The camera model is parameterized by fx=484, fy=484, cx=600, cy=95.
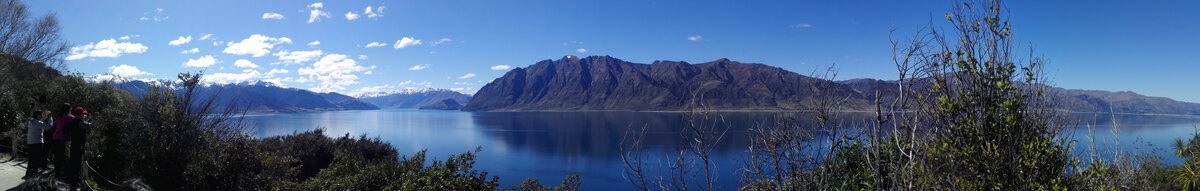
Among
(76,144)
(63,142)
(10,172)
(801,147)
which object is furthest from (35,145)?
(801,147)

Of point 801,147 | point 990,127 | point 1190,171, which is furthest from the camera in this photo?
point 1190,171

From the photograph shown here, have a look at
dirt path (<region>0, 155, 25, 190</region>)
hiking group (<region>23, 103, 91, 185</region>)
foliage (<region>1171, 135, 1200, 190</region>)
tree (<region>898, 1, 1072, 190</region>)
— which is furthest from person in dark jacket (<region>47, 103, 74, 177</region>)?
foliage (<region>1171, 135, 1200, 190</region>)

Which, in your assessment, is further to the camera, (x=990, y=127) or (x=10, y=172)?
(x=10, y=172)

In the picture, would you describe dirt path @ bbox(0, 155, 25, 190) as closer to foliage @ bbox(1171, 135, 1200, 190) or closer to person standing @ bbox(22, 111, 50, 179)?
person standing @ bbox(22, 111, 50, 179)

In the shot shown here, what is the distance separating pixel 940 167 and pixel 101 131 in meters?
16.5

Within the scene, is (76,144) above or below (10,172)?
above

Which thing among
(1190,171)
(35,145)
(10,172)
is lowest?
(1190,171)

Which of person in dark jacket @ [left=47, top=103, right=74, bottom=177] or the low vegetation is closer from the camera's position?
the low vegetation

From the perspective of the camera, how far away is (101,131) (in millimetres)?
11391

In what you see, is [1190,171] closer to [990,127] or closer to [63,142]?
[990,127]

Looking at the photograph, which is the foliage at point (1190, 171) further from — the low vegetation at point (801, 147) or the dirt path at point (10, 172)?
the dirt path at point (10, 172)

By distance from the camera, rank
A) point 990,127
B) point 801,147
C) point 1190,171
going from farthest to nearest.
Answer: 1. point 1190,171
2. point 801,147
3. point 990,127

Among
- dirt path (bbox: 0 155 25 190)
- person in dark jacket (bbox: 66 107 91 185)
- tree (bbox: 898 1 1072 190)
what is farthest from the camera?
dirt path (bbox: 0 155 25 190)

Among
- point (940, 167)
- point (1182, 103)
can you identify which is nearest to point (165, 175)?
point (940, 167)
